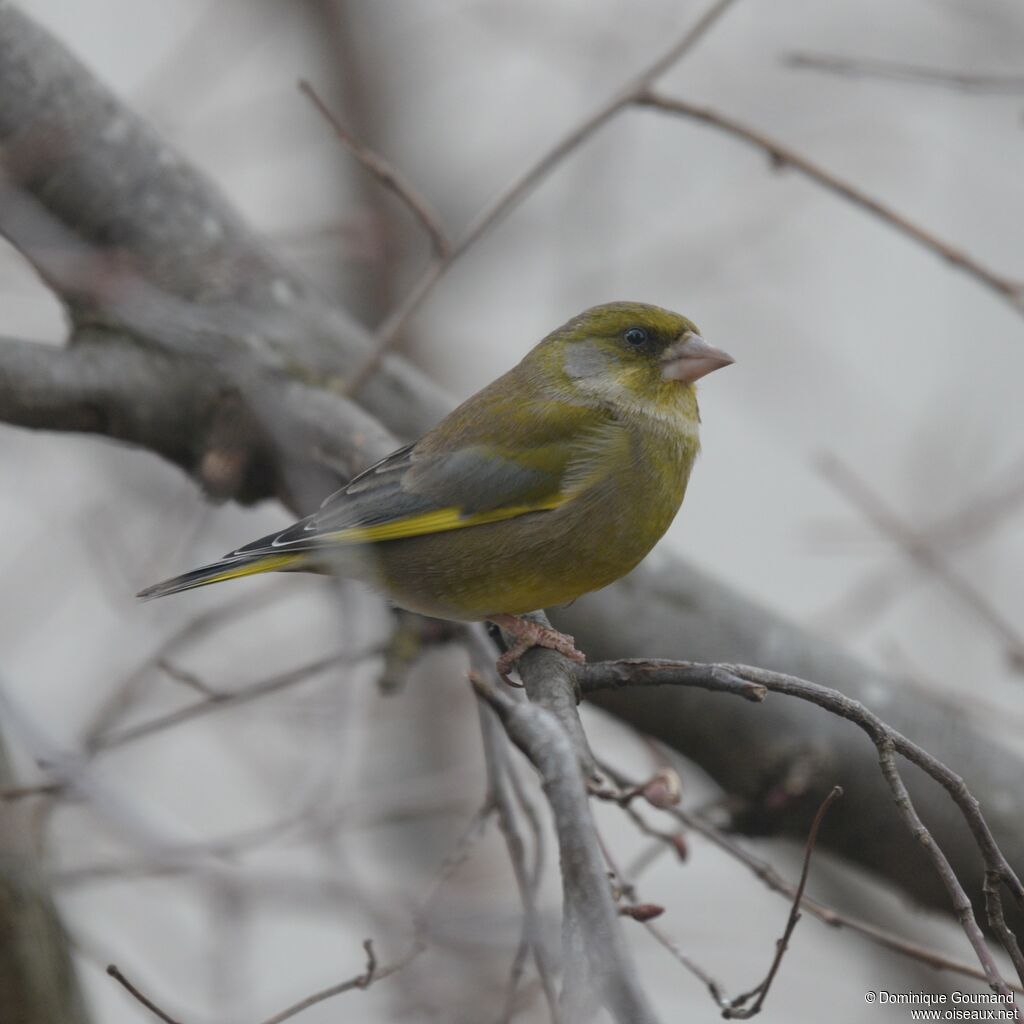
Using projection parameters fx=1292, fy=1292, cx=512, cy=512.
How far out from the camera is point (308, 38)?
29.0 feet

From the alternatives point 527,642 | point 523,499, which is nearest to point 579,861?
point 527,642

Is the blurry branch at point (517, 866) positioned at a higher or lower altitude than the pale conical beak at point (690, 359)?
lower

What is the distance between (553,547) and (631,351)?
80cm

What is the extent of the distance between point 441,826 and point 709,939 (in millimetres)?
2901

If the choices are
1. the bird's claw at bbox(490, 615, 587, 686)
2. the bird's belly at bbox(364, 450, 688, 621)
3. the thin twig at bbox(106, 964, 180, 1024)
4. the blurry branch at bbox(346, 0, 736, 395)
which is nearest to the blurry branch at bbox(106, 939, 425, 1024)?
the thin twig at bbox(106, 964, 180, 1024)

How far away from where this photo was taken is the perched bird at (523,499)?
326 centimetres

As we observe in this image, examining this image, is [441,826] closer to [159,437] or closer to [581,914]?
[159,437]

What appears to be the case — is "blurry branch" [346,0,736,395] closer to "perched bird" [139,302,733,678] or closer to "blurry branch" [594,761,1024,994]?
"perched bird" [139,302,733,678]

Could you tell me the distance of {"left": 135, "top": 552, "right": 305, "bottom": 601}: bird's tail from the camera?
3.10 m

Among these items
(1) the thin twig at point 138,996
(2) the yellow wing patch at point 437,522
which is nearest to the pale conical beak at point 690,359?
(2) the yellow wing patch at point 437,522

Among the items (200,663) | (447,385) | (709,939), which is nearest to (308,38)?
(447,385)

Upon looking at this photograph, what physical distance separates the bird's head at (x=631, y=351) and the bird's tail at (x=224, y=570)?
41.2 inches

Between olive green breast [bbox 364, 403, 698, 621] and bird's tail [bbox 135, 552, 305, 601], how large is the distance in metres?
0.26

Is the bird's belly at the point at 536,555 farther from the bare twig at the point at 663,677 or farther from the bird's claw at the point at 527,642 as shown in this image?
the bare twig at the point at 663,677
